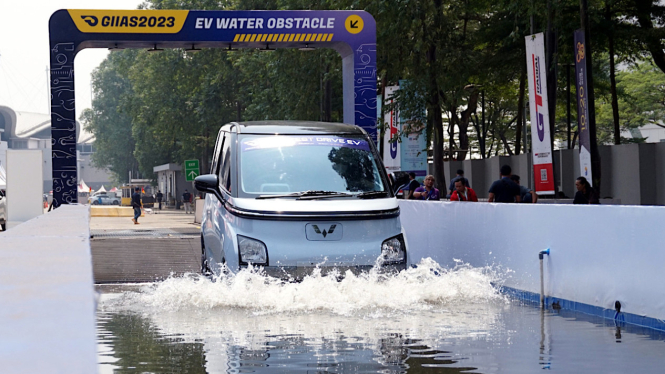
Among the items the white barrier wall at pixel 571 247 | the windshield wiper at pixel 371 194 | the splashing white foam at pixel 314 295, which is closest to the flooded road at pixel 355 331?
the splashing white foam at pixel 314 295

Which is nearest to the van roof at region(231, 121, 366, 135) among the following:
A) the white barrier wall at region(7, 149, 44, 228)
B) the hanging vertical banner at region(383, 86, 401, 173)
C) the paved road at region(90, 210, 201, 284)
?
the paved road at region(90, 210, 201, 284)

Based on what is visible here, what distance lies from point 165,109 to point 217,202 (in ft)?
152

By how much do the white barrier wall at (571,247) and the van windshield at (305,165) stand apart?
2.00 meters

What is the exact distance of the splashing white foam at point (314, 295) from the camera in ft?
31.4

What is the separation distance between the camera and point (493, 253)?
40.4 ft

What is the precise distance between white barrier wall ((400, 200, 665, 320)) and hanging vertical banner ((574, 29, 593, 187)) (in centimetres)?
685

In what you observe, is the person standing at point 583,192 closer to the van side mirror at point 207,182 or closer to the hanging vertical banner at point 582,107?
the hanging vertical banner at point 582,107

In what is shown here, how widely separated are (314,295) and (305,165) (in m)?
1.71

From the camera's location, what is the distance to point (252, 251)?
9.59 meters

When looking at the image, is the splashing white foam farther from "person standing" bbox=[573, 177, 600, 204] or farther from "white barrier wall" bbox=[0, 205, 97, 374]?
"person standing" bbox=[573, 177, 600, 204]

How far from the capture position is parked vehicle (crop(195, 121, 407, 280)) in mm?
9617

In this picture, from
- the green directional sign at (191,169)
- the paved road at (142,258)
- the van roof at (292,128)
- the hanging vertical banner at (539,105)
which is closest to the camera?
the van roof at (292,128)

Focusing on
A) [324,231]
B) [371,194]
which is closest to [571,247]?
[371,194]

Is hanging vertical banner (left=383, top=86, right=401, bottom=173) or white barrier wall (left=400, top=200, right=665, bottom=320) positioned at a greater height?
hanging vertical banner (left=383, top=86, right=401, bottom=173)
